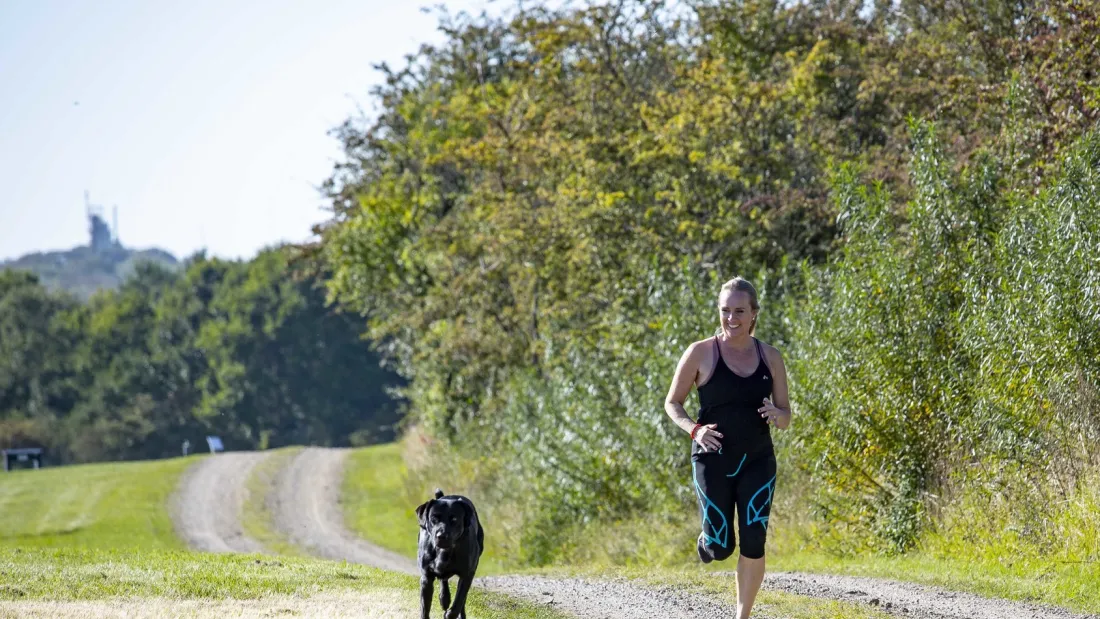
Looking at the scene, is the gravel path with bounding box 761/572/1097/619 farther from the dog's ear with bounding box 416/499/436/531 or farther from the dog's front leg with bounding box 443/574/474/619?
the dog's ear with bounding box 416/499/436/531

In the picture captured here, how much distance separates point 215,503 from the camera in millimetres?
38031

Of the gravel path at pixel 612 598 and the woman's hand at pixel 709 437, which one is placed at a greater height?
the woman's hand at pixel 709 437

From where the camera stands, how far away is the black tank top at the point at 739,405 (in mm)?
7672

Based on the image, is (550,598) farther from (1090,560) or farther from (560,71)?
(560,71)

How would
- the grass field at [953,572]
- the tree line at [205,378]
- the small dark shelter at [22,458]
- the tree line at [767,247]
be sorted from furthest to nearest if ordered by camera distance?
the tree line at [205,378] → the small dark shelter at [22,458] → the tree line at [767,247] → the grass field at [953,572]

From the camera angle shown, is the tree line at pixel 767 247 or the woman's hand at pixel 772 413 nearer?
the woman's hand at pixel 772 413

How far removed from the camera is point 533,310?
99.2ft

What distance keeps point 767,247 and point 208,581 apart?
15215 mm

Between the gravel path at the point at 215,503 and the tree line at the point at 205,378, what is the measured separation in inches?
1722

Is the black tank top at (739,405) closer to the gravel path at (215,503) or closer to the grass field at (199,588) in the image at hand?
the grass field at (199,588)

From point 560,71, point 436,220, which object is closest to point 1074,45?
point 560,71

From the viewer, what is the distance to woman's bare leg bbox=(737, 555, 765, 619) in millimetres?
7793

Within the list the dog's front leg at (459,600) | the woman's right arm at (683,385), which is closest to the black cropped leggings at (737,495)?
the woman's right arm at (683,385)

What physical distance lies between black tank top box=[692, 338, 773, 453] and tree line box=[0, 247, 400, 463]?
81208 millimetres
